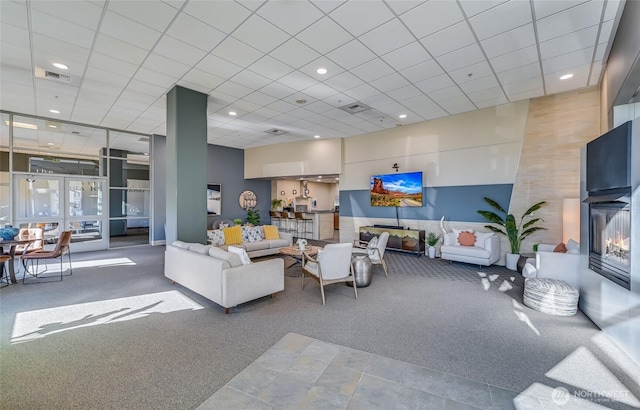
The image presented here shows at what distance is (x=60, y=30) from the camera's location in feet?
11.4

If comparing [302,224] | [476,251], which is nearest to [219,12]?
[476,251]

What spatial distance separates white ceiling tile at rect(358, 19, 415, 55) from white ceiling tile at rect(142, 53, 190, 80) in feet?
9.52

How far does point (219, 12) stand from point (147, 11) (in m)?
0.83

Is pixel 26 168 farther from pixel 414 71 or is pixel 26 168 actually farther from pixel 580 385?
pixel 580 385

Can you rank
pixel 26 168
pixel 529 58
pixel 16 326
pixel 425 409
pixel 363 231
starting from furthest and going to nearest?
pixel 363 231 → pixel 26 168 → pixel 529 58 → pixel 16 326 → pixel 425 409

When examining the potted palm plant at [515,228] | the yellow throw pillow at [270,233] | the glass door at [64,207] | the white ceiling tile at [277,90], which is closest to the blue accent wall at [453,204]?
the potted palm plant at [515,228]

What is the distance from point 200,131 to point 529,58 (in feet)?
18.9

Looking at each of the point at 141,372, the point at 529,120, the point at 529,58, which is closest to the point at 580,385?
the point at 141,372

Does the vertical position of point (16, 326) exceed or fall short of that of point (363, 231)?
it falls short

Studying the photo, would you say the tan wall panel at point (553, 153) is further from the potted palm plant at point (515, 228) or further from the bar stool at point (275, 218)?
the bar stool at point (275, 218)

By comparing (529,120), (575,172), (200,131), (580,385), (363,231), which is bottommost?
(580,385)

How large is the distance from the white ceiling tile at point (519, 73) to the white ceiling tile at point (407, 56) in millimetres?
1652

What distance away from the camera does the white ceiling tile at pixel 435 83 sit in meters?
4.86

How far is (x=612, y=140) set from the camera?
2.96 meters
